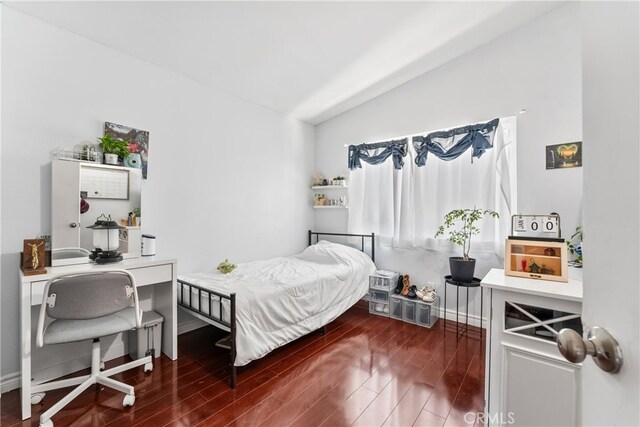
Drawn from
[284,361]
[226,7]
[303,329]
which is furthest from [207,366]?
[226,7]

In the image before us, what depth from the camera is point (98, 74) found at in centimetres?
228

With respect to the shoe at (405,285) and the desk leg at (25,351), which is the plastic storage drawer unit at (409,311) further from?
the desk leg at (25,351)

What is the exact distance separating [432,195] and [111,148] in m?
3.22

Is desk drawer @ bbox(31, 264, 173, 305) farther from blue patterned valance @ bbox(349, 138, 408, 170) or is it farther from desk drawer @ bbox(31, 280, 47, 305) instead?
blue patterned valance @ bbox(349, 138, 408, 170)

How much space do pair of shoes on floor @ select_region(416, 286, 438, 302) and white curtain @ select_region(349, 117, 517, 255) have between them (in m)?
0.49

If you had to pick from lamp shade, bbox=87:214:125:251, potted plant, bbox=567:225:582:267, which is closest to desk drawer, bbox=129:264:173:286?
lamp shade, bbox=87:214:125:251

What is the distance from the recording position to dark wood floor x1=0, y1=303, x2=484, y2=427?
1671 millimetres

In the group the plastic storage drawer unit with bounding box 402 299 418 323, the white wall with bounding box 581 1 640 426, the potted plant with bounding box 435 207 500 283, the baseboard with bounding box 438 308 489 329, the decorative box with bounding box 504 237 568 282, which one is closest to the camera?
the white wall with bounding box 581 1 640 426

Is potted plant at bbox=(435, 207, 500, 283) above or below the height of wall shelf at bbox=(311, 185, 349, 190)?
below

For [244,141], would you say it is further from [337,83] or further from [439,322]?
[439,322]

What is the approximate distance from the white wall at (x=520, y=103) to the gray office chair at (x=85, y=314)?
285cm

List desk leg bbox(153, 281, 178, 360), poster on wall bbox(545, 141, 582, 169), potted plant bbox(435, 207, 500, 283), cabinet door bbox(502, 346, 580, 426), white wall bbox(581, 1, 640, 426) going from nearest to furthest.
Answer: white wall bbox(581, 1, 640, 426) < cabinet door bbox(502, 346, 580, 426) < desk leg bbox(153, 281, 178, 360) < poster on wall bbox(545, 141, 582, 169) < potted plant bbox(435, 207, 500, 283)

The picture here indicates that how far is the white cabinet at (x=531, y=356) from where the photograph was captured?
1.23 meters

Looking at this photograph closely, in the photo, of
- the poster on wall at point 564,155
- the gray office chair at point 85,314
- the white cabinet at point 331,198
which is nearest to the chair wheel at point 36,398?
the gray office chair at point 85,314
